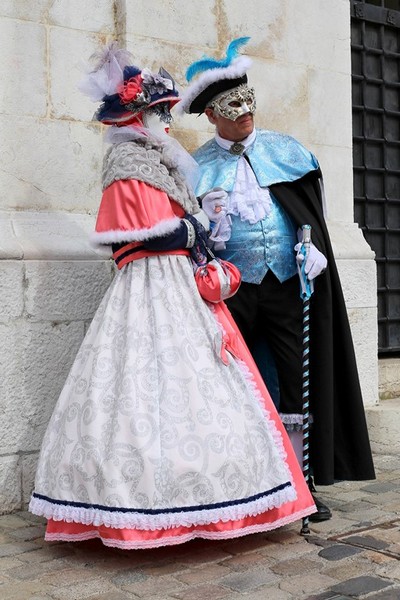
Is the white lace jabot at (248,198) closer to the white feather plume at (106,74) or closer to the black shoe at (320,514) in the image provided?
the white feather plume at (106,74)

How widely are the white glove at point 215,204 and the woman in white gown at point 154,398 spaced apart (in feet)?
0.45

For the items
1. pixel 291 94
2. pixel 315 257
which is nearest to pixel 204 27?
pixel 291 94

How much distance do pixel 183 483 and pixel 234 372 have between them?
0.51 meters

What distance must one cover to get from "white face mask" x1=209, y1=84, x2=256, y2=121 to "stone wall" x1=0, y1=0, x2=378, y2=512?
0.90 meters

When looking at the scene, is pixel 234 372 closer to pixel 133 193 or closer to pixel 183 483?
pixel 183 483

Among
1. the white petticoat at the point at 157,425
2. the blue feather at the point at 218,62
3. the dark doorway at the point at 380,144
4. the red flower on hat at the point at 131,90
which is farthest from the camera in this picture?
the dark doorway at the point at 380,144

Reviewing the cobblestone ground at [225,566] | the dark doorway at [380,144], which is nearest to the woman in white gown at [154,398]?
the cobblestone ground at [225,566]

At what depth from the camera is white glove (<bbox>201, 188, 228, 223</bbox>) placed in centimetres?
398

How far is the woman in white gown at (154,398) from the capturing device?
3445 millimetres

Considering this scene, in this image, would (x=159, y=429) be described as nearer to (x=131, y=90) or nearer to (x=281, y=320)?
(x=281, y=320)

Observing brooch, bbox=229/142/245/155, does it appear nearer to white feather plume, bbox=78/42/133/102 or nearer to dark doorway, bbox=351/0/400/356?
white feather plume, bbox=78/42/133/102

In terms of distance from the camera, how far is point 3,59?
445 centimetres

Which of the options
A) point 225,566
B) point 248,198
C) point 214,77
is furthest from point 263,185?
point 225,566

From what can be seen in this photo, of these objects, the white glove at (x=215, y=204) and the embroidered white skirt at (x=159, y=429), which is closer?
the embroidered white skirt at (x=159, y=429)
